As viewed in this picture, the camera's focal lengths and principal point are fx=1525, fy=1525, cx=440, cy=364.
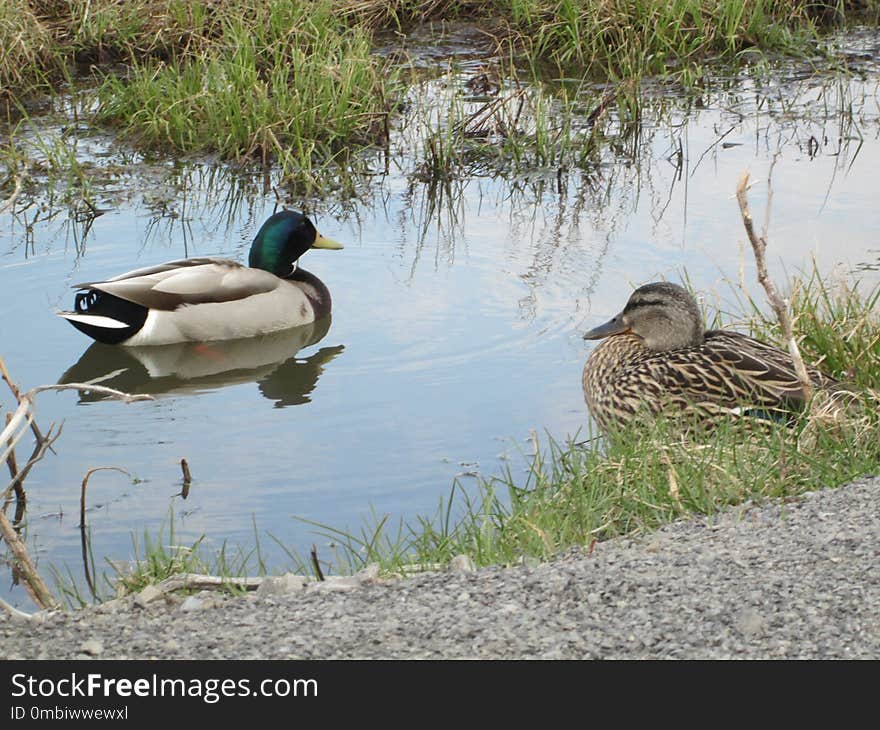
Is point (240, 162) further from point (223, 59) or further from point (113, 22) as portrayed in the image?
point (113, 22)

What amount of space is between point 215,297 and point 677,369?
10.8 ft

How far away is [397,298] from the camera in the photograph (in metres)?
7.86

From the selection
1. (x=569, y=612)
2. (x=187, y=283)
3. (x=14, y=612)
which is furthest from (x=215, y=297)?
(x=569, y=612)

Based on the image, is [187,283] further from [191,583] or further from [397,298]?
[191,583]

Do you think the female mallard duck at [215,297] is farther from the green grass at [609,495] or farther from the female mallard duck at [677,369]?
the green grass at [609,495]

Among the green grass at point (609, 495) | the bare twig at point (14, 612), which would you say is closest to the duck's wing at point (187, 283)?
the green grass at point (609, 495)

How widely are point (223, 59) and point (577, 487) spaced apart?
6370 millimetres

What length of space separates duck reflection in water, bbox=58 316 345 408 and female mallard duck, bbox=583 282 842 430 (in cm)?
156

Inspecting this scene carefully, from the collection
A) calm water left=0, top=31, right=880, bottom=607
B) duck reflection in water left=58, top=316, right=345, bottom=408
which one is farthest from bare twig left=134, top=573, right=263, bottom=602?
duck reflection in water left=58, top=316, right=345, bottom=408

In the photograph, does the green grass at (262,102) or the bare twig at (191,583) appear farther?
the green grass at (262,102)

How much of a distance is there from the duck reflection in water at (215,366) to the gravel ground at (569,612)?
3007 millimetres

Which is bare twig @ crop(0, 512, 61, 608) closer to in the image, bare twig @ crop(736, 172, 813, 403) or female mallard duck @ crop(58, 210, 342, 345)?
bare twig @ crop(736, 172, 813, 403)

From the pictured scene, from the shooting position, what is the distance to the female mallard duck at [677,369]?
17.7 feet

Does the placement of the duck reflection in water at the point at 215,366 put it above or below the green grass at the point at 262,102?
below
